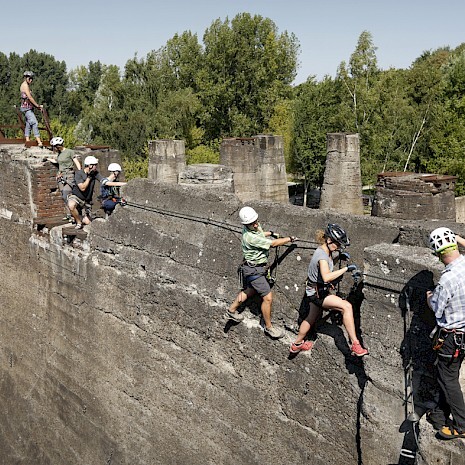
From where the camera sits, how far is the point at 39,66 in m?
56.0

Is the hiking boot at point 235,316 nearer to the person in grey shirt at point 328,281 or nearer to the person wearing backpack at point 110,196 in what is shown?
the person in grey shirt at point 328,281

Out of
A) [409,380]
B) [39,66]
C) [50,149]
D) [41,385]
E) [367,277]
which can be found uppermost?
[39,66]

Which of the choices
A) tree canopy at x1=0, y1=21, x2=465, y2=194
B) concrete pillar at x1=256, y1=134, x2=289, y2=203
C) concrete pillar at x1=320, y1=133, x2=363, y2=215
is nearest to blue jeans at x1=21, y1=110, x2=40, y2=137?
concrete pillar at x1=256, y1=134, x2=289, y2=203

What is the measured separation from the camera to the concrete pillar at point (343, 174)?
15.1m

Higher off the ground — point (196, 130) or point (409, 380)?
point (196, 130)

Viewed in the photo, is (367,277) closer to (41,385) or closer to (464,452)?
(464,452)

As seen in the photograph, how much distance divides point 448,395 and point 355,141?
11.5 metres

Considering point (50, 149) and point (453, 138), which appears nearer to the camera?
point (50, 149)

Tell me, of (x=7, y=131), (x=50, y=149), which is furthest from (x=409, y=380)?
(x=7, y=131)

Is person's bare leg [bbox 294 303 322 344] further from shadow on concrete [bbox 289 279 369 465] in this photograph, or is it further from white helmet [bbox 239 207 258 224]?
white helmet [bbox 239 207 258 224]

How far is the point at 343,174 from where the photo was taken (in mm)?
15211

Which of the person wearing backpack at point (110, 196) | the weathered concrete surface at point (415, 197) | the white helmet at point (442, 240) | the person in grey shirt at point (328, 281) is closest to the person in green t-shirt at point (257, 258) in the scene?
the person in grey shirt at point (328, 281)

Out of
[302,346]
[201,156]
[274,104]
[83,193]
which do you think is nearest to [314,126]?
[201,156]

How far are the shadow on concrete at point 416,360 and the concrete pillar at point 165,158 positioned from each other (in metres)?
12.6
